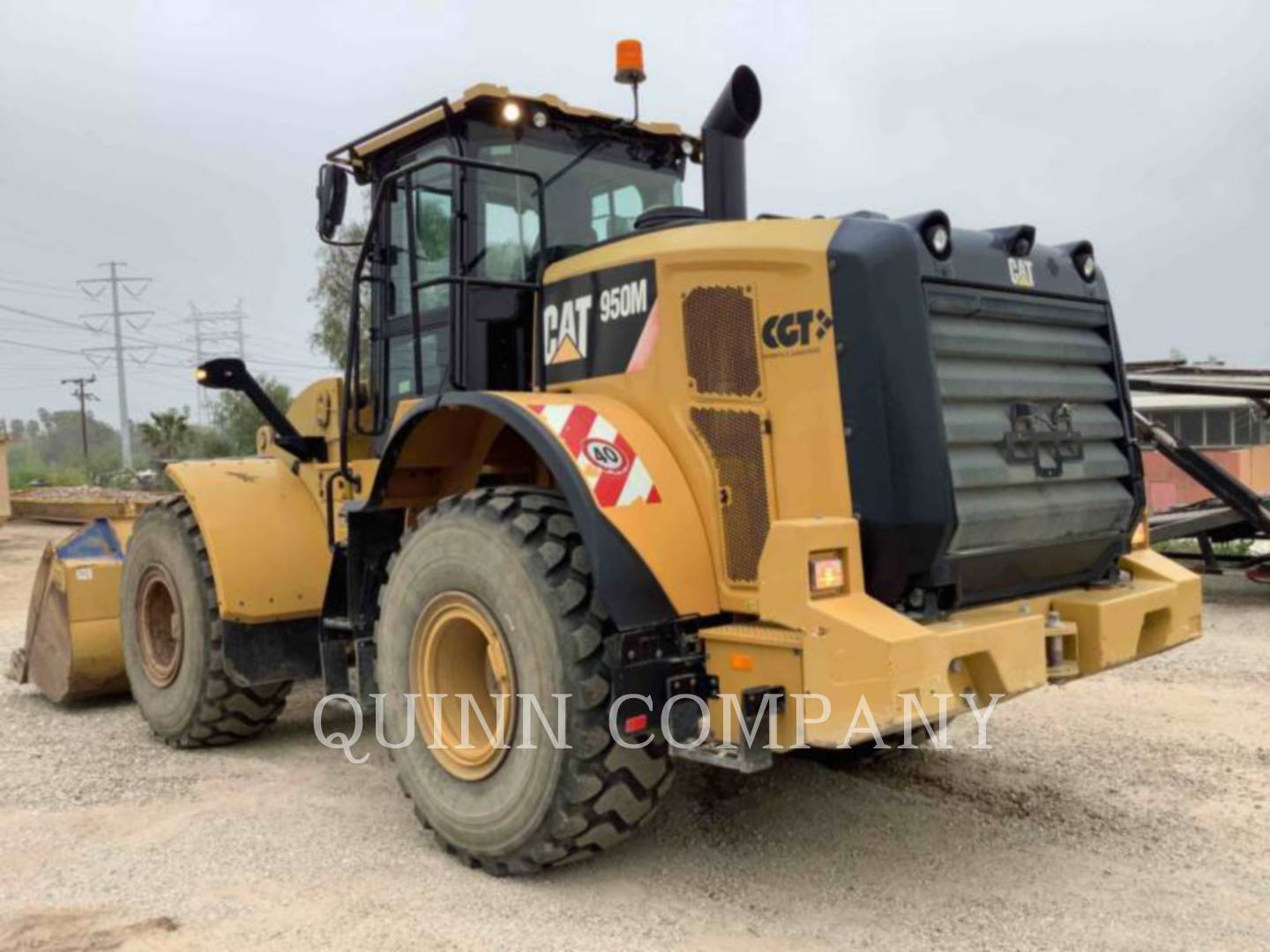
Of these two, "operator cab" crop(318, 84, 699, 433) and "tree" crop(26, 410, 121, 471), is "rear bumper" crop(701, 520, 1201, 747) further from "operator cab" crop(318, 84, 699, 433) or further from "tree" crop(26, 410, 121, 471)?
"tree" crop(26, 410, 121, 471)

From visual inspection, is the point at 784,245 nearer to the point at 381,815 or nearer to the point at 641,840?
the point at 641,840

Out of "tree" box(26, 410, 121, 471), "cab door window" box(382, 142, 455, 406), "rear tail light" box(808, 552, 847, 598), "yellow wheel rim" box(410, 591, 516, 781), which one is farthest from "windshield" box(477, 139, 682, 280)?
"tree" box(26, 410, 121, 471)

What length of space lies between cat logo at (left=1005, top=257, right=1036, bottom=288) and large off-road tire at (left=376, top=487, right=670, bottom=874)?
5.77ft

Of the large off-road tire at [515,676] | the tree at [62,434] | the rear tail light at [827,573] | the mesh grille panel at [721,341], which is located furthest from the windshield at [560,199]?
the tree at [62,434]

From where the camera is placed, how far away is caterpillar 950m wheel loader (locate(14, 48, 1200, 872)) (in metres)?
3.53

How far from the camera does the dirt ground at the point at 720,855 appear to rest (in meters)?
3.52

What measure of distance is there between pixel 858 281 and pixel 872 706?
50.8 inches

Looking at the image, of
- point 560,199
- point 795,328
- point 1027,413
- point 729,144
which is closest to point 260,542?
point 560,199

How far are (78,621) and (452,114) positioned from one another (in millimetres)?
3753

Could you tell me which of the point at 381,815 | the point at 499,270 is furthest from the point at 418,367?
the point at 381,815

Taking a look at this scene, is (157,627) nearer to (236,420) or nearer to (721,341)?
(721,341)

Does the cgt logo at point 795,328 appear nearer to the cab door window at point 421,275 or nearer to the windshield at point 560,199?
the windshield at point 560,199

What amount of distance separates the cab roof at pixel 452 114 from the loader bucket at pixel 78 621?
9.49 ft

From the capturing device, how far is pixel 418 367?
4.93 meters
